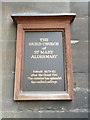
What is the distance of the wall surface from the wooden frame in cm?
15

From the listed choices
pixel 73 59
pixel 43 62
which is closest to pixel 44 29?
pixel 43 62

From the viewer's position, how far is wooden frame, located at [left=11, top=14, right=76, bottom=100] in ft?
10.9

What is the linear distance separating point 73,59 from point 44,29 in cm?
100

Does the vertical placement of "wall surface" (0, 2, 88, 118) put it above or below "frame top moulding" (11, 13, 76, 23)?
below

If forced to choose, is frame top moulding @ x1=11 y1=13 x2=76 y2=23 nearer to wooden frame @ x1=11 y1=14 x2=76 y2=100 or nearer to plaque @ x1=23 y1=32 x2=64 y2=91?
wooden frame @ x1=11 y1=14 x2=76 y2=100

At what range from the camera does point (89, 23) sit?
3.87 m

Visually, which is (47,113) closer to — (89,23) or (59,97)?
(59,97)

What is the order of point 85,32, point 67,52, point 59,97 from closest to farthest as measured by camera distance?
point 59,97 → point 67,52 → point 85,32

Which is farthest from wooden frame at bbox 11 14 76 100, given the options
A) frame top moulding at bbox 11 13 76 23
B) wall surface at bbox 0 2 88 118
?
wall surface at bbox 0 2 88 118

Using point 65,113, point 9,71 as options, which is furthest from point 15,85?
point 65,113

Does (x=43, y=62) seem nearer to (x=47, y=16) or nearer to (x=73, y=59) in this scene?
(x=73, y=59)

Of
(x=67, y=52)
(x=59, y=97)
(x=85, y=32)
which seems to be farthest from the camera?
(x=85, y=32)

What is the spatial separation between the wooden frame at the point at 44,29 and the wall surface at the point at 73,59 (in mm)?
151

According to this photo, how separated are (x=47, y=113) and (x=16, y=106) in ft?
2.29
